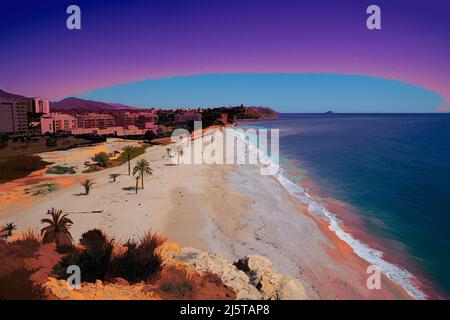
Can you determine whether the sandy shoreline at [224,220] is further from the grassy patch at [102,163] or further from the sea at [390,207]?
the grassy patch at [102,163]

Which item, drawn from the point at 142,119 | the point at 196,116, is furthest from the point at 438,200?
the point at 196,116

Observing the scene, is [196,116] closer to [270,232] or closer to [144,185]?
[144,185]

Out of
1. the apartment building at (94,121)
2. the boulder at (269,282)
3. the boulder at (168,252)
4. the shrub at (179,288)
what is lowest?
the boulder at (269,282)

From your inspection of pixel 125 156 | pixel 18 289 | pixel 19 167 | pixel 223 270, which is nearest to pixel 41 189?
pixel 19 167

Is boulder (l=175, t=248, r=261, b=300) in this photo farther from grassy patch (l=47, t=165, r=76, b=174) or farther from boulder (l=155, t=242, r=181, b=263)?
grassy patch (l=47, t=165, r=76, b=174)

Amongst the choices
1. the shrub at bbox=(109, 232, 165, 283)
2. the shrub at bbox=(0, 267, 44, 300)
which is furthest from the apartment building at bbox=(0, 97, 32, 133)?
the shrub at bbox=(109, 232, 165, 283)

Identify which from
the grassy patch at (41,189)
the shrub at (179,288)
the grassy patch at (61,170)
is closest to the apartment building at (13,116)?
the grassy patch at (61,170)

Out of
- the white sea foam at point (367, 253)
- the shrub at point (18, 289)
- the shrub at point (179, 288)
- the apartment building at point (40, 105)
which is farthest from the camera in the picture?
the apartment building at point (40, 105)
